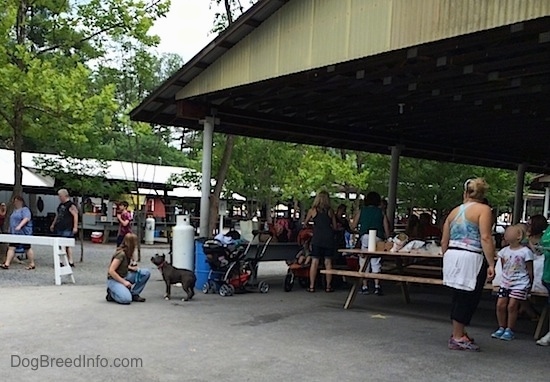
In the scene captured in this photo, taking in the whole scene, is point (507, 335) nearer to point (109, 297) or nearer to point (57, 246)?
point (109, 297)

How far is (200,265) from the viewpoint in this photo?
404 inches

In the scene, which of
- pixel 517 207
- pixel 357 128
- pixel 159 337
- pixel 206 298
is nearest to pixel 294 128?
pixel 357 128

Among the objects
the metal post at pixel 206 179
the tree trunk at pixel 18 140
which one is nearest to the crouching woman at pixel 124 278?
the metal post at pixel 206 179

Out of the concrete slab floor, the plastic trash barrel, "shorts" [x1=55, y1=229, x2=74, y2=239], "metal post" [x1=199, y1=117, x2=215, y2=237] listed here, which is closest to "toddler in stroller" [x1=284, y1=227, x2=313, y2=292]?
the concrete slab floor

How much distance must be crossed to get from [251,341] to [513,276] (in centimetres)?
299

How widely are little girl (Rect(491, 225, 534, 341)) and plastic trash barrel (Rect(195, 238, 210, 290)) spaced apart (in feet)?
15.9

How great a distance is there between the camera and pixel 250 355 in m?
5.81

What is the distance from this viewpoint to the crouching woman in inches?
336

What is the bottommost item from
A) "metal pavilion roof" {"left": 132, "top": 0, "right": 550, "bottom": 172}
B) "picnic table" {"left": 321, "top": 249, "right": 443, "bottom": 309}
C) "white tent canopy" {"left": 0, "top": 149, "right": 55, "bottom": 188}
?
"picnic table" {"left": 321, "top": 249, "right": 443, "bottom": 309}

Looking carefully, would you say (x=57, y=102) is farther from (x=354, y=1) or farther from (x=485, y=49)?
(x=485, y=49)

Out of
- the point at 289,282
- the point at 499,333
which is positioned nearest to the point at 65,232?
the point at 289,282

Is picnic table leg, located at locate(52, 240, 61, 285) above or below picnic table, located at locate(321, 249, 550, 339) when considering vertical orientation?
below

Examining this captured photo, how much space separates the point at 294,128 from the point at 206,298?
476cm

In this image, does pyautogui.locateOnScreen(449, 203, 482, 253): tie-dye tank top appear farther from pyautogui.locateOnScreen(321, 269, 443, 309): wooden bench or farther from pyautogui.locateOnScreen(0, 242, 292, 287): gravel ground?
pyautogui.locateOnScreen(0, 242, 292, 287): gravel ground
